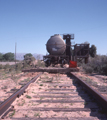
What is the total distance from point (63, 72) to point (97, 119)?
26.7 ft

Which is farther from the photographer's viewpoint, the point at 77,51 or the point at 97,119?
the point at 77,51

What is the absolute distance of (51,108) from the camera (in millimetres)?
3102

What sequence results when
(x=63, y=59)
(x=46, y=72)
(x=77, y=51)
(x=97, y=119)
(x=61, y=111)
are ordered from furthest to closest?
(x=77, y=51) → (x=63, y=59) → (x=46, y=72) → (x=61, y=111) → (x=97, y=119)

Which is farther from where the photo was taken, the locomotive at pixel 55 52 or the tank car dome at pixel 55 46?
the tank car dome at pixel 55 46

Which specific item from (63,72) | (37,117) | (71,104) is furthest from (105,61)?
(37,117)

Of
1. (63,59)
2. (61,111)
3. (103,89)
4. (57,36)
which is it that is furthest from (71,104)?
(57,36)

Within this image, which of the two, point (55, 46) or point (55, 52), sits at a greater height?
point (55, 46)

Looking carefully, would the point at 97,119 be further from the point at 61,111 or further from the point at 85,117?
the point at 61,111

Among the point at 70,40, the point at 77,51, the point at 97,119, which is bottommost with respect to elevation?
the point at 97,119

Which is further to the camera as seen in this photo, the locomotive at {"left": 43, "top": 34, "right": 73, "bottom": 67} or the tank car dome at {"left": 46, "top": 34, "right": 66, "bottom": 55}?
the tank car dome at {"left": 46, "top": 34, "right": 66, "bottom": 55}

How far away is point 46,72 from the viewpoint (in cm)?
1066

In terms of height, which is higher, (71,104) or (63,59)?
(63,59)

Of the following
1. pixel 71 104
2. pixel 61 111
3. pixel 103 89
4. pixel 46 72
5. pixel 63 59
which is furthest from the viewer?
pixel 63 59

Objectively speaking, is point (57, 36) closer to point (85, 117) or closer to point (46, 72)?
point (46, 72)
